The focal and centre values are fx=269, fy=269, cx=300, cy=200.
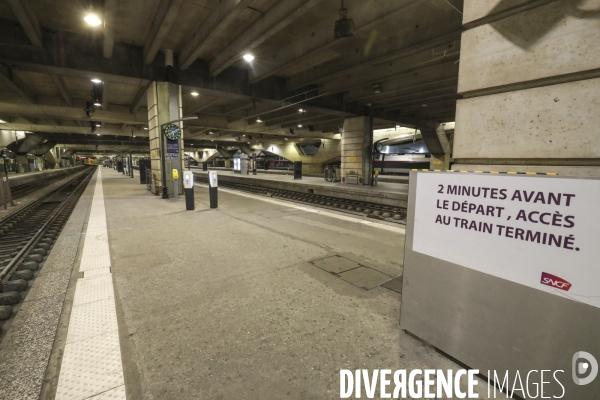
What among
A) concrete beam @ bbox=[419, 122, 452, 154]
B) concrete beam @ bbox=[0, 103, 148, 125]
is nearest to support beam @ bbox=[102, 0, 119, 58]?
concrete beam @ bbox=[0, 103, 148, 125]

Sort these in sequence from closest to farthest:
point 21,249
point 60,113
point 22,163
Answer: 1. point 21,249
2. point 60,113
3. point 22,163

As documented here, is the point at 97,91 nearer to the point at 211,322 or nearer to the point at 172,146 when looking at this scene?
the point at 172,146

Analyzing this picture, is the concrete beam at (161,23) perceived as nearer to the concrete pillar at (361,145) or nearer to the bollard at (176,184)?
the bollard at (176,184)

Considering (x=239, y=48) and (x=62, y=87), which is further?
(x=62, y=87)

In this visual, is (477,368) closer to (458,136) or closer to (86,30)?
(458,136)

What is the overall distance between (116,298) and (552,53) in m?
4.93

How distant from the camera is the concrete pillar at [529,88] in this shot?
2004 mm

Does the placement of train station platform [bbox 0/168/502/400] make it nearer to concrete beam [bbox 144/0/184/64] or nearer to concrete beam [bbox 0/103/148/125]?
concrete beam [bbox 144/0/184/64]

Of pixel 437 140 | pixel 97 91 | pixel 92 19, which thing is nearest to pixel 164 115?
pixel 92 19

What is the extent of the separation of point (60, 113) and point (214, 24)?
56.3 ft

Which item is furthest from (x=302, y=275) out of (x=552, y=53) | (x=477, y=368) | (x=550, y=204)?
(x=552, y=53)

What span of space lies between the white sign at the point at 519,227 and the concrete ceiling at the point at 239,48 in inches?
122

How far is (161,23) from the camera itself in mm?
8266

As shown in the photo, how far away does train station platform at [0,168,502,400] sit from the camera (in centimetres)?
201
